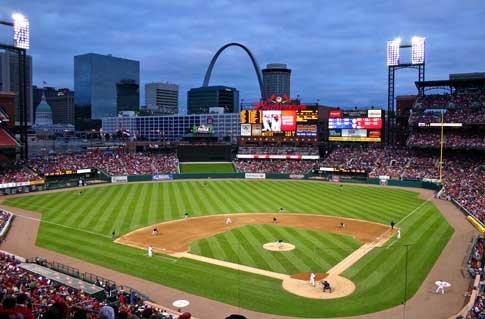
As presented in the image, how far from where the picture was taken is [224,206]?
1949 inches

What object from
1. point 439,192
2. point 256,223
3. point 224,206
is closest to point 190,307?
point 256,223

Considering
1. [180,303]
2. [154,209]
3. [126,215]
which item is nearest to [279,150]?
[154,209]

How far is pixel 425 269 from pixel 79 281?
21332 mm

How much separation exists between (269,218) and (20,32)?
52.3 meters

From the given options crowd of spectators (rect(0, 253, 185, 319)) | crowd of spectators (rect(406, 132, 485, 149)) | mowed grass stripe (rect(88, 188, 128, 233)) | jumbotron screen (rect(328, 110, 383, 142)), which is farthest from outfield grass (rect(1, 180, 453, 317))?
jumbotron screen (rect(328, 110, 383, 142))

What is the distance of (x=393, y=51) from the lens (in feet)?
261

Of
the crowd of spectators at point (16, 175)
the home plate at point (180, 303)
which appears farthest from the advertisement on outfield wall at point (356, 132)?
the home plate at point (180, 303)

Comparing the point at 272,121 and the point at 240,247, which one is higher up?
the point at 272,121

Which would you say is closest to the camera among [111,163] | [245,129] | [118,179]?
[118,179]

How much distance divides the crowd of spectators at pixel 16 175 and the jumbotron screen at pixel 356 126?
5407 cm

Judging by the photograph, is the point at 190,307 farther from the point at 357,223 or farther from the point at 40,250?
the point at 357,223

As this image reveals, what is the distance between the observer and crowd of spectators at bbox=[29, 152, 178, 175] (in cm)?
6988

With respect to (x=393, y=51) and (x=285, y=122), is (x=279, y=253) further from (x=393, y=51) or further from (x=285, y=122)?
(x=393, y=51)

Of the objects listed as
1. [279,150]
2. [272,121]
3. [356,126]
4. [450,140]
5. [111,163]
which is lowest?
[111,163]
